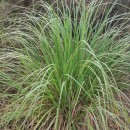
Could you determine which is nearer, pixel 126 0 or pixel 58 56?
pixel 58 56

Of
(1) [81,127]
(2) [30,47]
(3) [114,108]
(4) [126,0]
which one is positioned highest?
(4) [126,0]

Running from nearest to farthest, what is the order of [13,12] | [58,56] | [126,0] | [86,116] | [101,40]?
[86,116] → [58,56] → [101,40] → [126,0] → [13,12]

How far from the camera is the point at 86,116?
2.35 metres

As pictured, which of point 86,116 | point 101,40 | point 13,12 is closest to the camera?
point 86,116

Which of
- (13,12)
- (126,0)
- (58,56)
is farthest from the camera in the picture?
(13,12)

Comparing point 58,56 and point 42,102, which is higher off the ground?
point 58,56

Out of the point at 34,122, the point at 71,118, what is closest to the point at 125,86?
the point at 71,118

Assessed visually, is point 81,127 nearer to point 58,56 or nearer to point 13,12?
point 58,56

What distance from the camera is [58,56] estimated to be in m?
2.55

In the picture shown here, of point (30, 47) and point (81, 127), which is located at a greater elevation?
point (30, 47)

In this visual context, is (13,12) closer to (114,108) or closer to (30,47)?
(30,47)

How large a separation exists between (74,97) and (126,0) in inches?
49.7

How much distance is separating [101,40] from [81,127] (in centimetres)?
75

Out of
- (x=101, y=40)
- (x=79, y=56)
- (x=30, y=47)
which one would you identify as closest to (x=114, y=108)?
(x=79, y=56)
